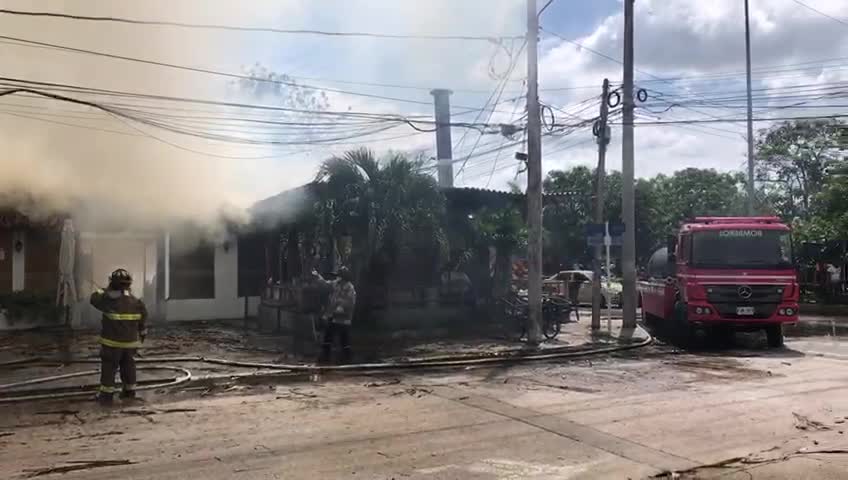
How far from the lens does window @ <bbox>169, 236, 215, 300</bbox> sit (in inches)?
723

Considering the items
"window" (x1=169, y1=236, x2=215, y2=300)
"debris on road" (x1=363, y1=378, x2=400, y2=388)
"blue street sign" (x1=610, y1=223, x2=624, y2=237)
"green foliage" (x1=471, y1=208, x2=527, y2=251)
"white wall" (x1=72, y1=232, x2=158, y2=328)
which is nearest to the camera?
"debris on road" (x1=363, y1=378, x2=400, y2=388)

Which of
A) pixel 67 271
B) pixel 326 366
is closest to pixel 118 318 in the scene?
pixel 326 366

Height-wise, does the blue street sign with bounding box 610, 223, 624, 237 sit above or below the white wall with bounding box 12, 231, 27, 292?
above

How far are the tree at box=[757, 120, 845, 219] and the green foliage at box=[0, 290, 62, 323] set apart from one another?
34.4 meters

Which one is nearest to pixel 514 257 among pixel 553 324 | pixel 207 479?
pixel 553 324

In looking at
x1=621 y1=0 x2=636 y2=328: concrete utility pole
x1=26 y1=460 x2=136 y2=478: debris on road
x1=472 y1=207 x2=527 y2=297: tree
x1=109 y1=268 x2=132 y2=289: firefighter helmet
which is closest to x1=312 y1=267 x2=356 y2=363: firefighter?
x1=109 y1=268 x2=132 y2=289: firefighter helmet

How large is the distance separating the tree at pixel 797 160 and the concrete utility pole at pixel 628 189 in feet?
78.9

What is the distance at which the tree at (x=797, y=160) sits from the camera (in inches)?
1460

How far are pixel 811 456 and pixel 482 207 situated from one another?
1186cm

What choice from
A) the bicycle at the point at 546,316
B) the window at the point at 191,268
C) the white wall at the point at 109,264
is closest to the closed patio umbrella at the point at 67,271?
the white wall at the point at 109,264

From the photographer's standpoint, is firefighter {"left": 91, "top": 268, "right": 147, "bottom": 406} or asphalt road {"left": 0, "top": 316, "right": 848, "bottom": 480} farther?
firefighter {"left": 91, "top": 268, "right": 147, "bottom": 406}

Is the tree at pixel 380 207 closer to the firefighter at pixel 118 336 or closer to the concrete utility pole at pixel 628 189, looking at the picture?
the concrete utility pole at pixel 628 189

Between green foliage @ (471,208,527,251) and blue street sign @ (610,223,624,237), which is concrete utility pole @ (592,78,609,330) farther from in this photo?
green foliage @ (471,208,527,251)

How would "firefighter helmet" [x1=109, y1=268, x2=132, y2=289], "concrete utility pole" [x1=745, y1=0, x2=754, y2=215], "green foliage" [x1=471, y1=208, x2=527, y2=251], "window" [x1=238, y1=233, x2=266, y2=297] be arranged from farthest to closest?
"concrete utility pole" [x1=745, y1=0, x2=754, y2=215]
"window" [x1=238, y1=233, x2=266, y2=297]
"green foliage" [x1=471, y1=208, x2=527, y2=251]
"firefighter helmet" [x1=109, y1=268, x2=132, y2=289]
